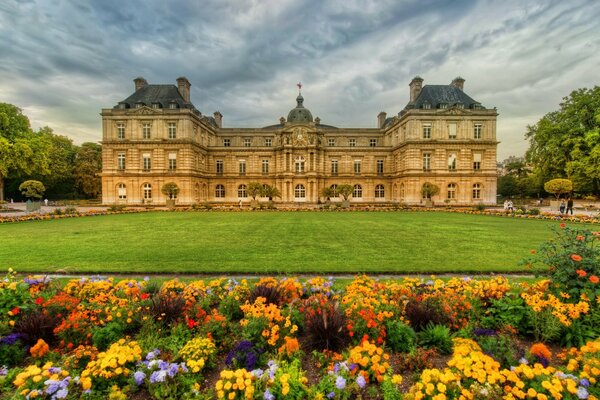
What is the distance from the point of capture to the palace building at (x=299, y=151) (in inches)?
1704

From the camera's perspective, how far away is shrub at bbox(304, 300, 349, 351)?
436 cm

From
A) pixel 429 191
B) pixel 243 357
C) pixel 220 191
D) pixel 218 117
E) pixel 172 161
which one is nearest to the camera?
pixel 243 357

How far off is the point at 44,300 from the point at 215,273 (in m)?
4.16

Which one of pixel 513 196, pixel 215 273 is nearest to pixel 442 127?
pixel 513 196

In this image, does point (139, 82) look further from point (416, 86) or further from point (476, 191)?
point (476, 191)

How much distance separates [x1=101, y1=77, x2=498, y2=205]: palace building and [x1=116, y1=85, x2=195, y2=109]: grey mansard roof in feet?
0.47

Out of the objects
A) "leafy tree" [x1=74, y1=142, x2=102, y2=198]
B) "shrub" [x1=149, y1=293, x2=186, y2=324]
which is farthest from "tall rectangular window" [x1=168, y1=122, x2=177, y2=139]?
"shrub" [x1=149, y1=293, x2=186, y2=324]

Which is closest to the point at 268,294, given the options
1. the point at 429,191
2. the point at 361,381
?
the point at 361,381

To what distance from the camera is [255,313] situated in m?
4.89

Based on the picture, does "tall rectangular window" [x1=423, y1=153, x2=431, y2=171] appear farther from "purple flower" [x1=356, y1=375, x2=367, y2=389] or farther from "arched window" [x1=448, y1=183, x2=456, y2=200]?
"purple flower" [x1=356, y1=375, x2=367, y2=389]

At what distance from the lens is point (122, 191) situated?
43.9 metres

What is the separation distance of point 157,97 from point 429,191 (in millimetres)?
42444

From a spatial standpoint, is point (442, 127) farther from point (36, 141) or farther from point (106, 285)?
point (36, 141)

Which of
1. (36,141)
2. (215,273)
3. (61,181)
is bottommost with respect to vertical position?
(215,273)
